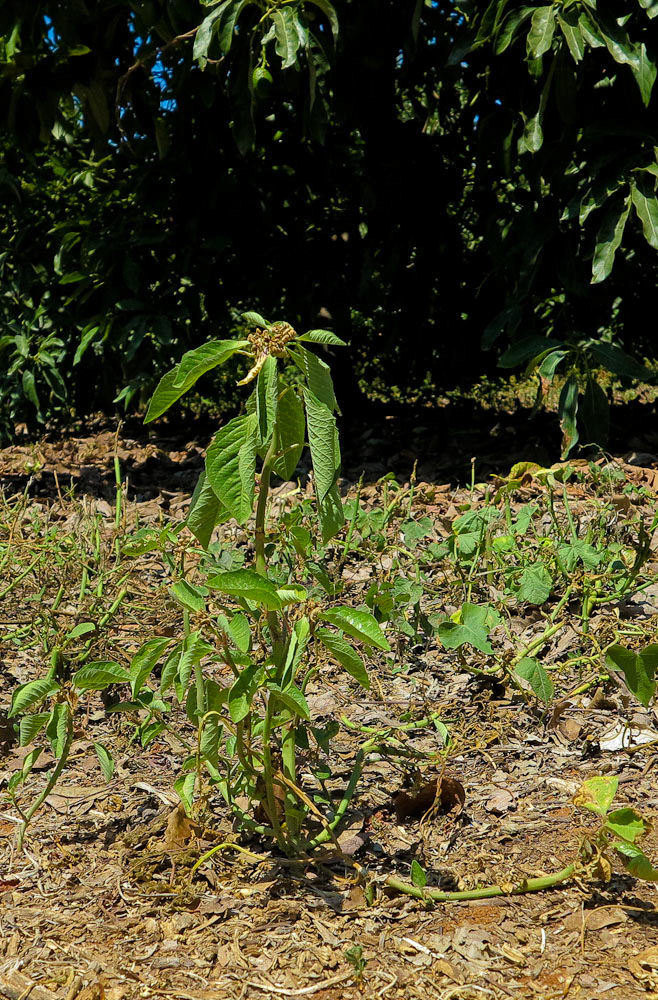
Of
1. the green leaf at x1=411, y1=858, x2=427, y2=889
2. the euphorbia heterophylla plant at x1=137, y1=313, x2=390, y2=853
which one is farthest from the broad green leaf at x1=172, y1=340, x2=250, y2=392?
the green leaf at x1=411, y1=858, x2=427, y2=889

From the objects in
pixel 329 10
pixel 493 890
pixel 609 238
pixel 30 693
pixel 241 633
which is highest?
pixel 329 10

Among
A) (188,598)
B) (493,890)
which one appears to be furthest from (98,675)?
(493,890)

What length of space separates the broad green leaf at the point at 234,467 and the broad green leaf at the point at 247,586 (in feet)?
0.26

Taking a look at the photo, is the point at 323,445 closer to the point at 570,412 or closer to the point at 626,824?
the point at 626,824

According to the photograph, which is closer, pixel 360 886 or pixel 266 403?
pixel 266 403

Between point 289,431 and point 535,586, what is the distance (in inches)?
40.3

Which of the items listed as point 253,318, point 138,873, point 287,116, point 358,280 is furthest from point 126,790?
point 287,116

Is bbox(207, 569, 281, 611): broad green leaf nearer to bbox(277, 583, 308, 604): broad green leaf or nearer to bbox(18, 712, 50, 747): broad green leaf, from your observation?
bbox(277, 583, 308, 604): broad green leaf

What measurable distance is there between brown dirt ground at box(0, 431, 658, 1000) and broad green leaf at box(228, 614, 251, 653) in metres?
0.42

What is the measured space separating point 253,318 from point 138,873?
0.93 meters

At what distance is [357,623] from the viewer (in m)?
1.43

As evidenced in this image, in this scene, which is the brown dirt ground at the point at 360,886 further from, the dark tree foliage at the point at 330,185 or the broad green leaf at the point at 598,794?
the dark tree foliage at the point at 330,185

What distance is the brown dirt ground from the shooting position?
4.62ft

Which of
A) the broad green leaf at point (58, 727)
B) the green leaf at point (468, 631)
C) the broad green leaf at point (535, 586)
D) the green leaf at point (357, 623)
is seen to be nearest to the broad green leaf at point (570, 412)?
the broad green leaf at point (535, 586)
